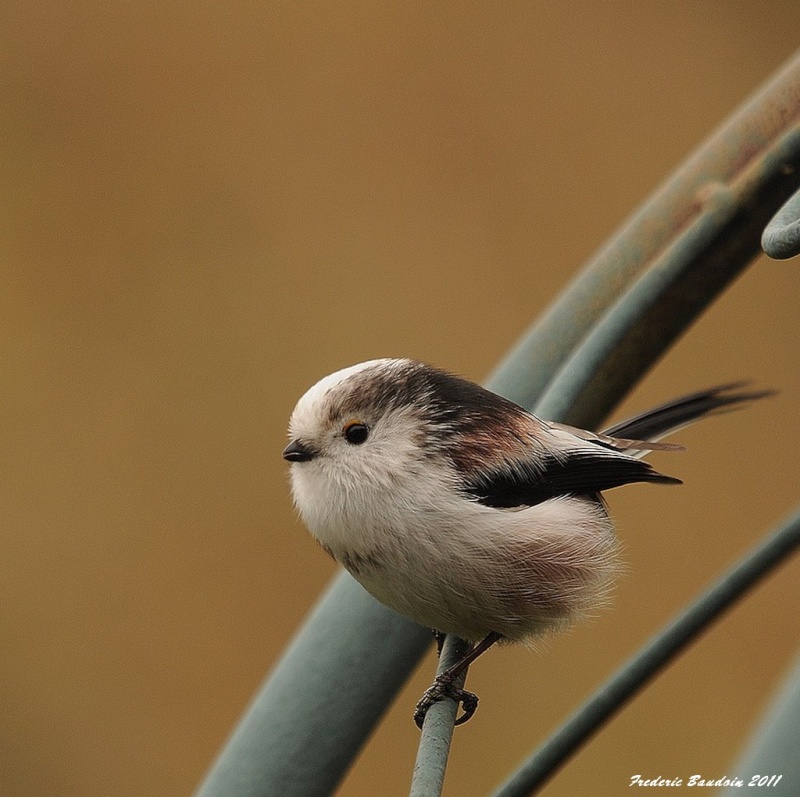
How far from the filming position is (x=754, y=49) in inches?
128

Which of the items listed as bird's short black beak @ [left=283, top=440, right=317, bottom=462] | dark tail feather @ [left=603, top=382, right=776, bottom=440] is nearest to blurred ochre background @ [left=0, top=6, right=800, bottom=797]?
dark tail feather @ [left=603, top=382, right=776, bottom=440]

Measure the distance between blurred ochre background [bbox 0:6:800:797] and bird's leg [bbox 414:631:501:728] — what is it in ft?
4.27

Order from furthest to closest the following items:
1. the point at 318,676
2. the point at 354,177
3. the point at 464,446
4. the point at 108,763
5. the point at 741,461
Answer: the point at 354,177 < the point at 741,461 < the point at 108,763 < the point at 464,446 < the point at 318,676

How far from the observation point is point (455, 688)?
3.66 ft

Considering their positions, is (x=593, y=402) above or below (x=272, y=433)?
above

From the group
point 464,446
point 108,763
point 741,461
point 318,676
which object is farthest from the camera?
point 741,461

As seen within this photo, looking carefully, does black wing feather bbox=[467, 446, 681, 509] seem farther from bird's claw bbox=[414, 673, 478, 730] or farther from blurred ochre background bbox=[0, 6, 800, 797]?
blurred ochre background bbox=[0, 6, 800, 797]

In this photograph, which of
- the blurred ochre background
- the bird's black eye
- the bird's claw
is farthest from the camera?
the blurred ochre background

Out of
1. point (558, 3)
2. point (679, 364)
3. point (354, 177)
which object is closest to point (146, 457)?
point (354, 177)

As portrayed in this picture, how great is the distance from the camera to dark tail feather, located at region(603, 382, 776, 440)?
1355mm

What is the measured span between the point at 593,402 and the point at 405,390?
0.22 metres

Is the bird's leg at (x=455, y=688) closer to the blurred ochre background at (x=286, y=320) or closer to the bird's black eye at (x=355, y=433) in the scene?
the bird's black eye at (x=355, y=433)

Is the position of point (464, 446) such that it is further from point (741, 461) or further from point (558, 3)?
point (558, 3)

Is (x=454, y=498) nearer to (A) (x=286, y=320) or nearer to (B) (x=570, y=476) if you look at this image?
(B) (x=570, y=476)
